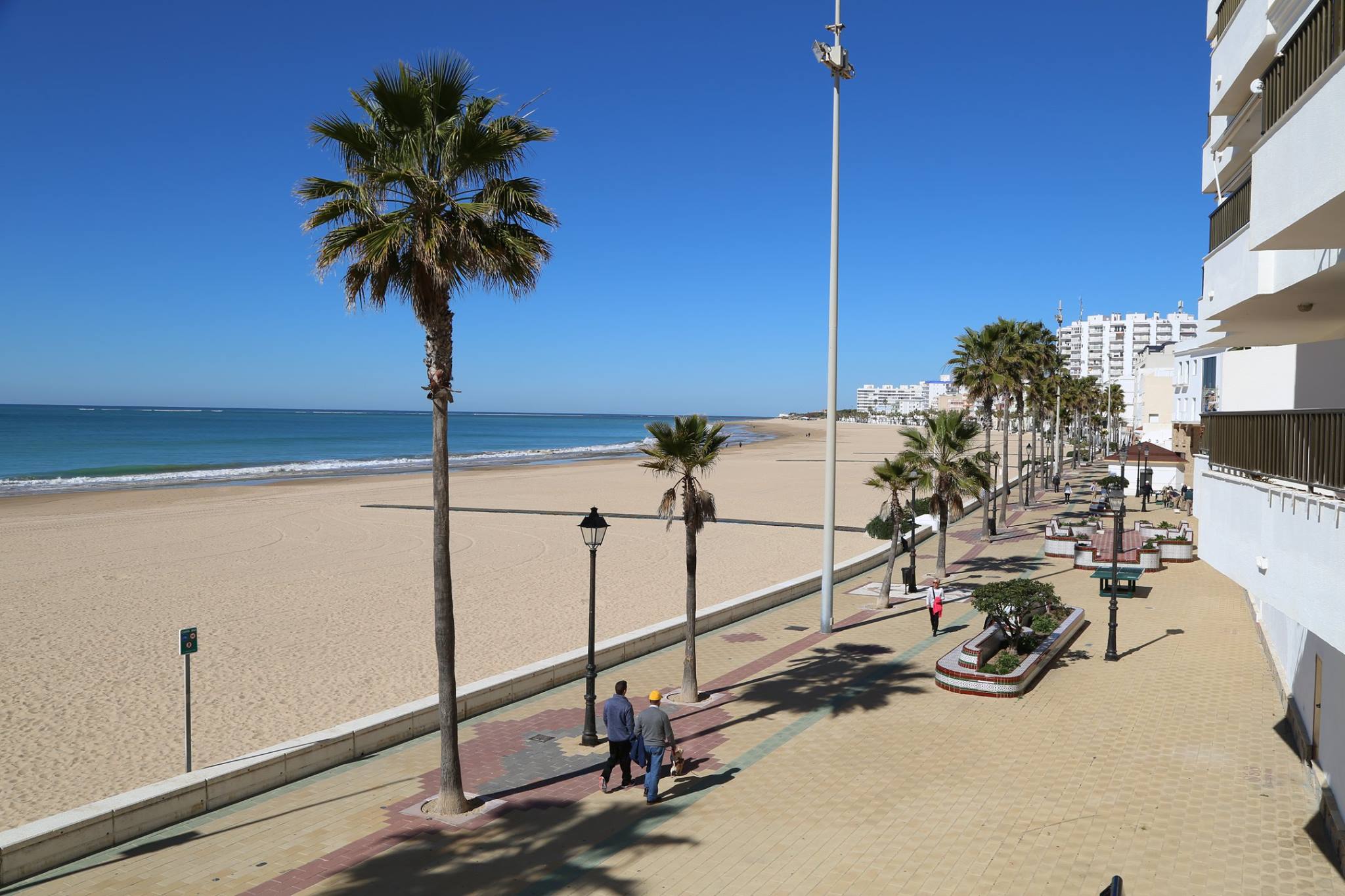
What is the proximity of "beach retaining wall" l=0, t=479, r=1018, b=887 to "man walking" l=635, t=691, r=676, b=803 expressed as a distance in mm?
4080

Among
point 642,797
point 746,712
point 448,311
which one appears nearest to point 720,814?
point 642,797

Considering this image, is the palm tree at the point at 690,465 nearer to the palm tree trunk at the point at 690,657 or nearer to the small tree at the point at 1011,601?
the palm tree trunk at the point at 690,657

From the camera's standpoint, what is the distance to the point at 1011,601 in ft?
54.4

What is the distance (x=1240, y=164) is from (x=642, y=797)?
1044 centimetres

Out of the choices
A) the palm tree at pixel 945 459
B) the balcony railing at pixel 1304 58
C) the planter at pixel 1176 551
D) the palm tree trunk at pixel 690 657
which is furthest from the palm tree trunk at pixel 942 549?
the balcony railing at pixel 1304 58

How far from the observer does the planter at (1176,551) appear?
2847 centimetres

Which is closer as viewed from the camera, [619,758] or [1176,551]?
[619,758]

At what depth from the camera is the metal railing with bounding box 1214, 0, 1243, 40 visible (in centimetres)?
918

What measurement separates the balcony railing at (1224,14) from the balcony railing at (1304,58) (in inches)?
116

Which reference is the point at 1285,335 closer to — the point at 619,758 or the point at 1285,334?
the point at 1285,334

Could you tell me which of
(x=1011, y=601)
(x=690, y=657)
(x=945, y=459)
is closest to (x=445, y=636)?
(x=690, y=657)

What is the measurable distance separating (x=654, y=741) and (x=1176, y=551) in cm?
2459

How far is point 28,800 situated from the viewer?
11117 mm

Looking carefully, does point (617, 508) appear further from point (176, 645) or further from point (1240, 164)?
point (1240, 164)
